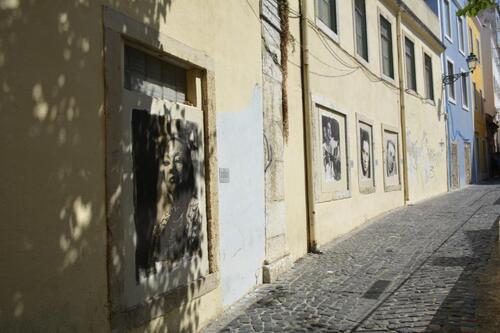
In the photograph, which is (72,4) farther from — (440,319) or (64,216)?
(440,319)

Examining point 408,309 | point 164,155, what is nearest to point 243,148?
point 164,155

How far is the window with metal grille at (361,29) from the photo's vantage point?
11820mm

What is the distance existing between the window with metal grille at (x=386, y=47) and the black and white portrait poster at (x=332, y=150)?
4.23m

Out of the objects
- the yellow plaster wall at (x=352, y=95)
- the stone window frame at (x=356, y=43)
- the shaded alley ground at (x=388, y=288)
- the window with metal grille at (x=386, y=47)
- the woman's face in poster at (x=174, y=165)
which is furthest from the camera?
the window with metal grille at (x=386, y=47)

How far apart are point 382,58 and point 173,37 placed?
31.9ft

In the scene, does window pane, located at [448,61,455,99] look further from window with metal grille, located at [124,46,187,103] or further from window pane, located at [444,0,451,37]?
window with metal grille, located at [124,46,187,103]

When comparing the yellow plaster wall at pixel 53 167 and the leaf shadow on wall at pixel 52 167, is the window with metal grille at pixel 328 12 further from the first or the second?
the leaf shadow on wall at pixel 52 167

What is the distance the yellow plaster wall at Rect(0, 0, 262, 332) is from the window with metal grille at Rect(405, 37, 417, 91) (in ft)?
42.2

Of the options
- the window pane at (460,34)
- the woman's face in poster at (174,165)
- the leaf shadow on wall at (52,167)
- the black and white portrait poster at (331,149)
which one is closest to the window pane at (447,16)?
the window pane at (460,34)

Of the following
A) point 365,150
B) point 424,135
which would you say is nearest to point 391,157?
point 365,150

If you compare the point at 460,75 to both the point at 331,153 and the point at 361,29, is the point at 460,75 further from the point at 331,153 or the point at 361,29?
the point at 331,153

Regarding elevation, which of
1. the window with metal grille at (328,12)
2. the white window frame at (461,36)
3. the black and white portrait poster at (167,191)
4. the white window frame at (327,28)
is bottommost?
the black and white portrait poster at (167,191)

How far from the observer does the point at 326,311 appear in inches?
216

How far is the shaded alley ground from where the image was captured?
5.00 m
